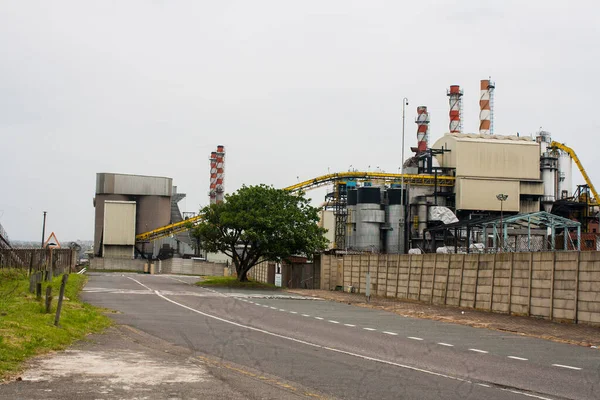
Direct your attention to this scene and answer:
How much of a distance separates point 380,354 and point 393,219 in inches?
2725

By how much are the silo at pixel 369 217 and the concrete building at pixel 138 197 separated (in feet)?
119

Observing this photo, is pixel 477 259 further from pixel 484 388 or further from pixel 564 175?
pixel 564 175

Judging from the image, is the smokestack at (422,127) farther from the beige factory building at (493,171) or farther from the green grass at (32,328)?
the green grass at (32,328)

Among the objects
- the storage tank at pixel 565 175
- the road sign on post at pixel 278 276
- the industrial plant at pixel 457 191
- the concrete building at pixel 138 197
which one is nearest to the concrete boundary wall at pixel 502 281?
the road sign on post at pixel 278 276

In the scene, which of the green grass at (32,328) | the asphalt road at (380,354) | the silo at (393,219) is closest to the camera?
the asphalt road at (380,354)

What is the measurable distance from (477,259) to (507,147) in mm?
54833

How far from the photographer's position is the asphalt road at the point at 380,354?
34.3ft

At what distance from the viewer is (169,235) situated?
4126 inches

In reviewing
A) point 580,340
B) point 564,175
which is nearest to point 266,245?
point 580,340

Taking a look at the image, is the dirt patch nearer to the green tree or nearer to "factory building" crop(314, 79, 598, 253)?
the green tree

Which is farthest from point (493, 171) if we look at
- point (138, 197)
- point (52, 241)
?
point (52, 241)

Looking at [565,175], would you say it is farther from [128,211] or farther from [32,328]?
[32,328]

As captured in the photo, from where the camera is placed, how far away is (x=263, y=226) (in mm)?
48781

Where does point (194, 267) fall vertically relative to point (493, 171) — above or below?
below
